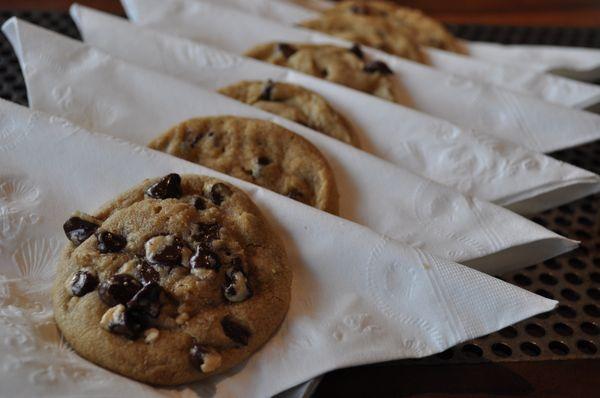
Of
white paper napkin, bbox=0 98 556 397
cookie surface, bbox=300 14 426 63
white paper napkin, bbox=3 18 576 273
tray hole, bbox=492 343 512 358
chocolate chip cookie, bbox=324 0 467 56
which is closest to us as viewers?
white paper napkin, bbox=0 98 556 397

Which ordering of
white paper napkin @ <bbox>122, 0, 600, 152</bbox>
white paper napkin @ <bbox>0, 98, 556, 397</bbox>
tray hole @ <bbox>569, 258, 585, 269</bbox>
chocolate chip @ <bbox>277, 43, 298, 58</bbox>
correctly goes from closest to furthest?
white paper napkin @ <bbox>0, 98, 556, 397</bbox>, tray hole @ <bbox>569, 258, 585, 269</bbox>, white paper napkin @ <bbox>122, 0, 600, 152</bbox>, chocolate chip @ <bbox>277, 43, 298, 58</bbox>

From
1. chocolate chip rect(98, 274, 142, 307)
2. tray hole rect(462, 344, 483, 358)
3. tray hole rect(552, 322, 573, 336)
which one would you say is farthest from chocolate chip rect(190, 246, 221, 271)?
tray hole rect(552, 322, 573, 336)

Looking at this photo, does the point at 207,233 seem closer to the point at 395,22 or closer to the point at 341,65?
the point at 341,65

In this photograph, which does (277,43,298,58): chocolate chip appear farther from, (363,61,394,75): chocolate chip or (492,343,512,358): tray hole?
(492,343,512,358): tray hole

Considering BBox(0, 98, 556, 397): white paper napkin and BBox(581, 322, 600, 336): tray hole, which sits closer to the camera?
BBox(0, 98, 556, 397): white paper napkin

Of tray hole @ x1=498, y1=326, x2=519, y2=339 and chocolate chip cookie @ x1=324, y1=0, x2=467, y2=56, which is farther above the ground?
chocolate chip cookie @ x1=324, y1=0, x2=467, y2=56

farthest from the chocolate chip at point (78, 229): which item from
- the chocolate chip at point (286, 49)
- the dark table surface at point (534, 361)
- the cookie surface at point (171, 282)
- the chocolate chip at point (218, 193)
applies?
the chocolate chip at point (286, 49)

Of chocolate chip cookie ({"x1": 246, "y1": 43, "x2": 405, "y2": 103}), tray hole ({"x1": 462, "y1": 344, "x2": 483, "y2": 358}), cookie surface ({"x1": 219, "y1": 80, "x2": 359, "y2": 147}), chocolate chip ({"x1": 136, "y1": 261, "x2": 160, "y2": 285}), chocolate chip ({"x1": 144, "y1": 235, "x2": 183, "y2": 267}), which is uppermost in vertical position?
chocolate chip cookie ({"x1": 246, "y1": 43, "x2": 405, "y2": 103})

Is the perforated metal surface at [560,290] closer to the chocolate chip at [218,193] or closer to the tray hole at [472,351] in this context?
the tray hole at [472,351]

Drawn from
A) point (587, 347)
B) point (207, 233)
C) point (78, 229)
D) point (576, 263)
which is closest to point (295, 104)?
point (207, 233)
